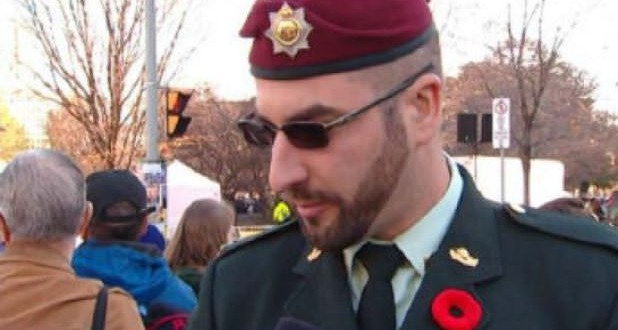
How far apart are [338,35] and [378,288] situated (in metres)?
0.46

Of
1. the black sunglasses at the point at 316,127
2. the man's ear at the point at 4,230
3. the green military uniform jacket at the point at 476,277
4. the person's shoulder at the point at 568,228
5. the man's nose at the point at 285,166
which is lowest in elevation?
the man's ear at the point at 4,230

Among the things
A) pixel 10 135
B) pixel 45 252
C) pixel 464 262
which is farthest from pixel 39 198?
pixel 10 135

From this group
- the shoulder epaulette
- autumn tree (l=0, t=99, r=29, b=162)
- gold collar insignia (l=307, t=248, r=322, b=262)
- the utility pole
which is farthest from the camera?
autumn tree (l=0, t=99, r=29, b=162)

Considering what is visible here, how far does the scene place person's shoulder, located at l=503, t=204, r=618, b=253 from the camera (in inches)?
67.5

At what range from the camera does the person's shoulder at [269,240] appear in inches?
75.9

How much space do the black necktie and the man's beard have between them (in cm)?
7

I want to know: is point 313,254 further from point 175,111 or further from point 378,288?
point 175,111

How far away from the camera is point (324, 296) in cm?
176

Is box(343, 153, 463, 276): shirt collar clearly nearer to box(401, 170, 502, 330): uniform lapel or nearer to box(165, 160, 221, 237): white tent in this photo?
box(401, 170, 502, 330): uniform lapel

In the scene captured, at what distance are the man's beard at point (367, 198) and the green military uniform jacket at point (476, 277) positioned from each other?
11cm

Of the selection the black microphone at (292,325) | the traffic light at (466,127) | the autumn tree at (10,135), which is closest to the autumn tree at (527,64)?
the traffic light at (466,127)

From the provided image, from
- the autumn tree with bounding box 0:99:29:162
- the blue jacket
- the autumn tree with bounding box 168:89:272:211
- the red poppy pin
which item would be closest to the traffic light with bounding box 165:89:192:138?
the blue jacket

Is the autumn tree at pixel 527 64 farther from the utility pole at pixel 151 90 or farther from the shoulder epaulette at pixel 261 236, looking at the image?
the shoulder epaulette at pixel 261 236

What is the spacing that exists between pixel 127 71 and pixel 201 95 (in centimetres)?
2442
